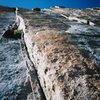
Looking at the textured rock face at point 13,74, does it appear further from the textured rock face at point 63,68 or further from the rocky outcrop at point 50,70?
the textured rock face at point 63,68

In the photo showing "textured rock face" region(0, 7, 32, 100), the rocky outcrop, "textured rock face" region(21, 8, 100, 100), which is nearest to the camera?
"textured rock face" region(21, 8, 100, 100)

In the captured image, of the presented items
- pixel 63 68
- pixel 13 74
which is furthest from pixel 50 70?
pixel 13 74

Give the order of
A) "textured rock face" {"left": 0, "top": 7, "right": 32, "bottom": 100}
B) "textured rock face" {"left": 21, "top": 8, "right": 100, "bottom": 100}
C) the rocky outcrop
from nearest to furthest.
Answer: "textured rock face" {"left": 21, "top": 8, "right": 100, "bottom": 100} → the rocky outcrop → "textured rock face" {"left": 0, "top": 7, "right": 32, "bottom": 100}

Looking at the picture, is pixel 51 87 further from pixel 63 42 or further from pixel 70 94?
pixel 63 42

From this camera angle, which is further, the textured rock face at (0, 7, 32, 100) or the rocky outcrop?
the textured rock face at (0, 7, 32, 100)

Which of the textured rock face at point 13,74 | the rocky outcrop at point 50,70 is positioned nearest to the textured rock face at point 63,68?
the rocky outcrop at point 50,70

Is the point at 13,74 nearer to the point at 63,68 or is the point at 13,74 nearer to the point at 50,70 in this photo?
the point at 50,70

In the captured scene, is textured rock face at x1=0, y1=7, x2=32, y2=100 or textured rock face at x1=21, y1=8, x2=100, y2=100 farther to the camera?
textured rock face at x1=0, y1=7, x2=32, y2=100

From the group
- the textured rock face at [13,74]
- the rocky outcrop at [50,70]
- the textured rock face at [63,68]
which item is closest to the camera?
the textured rock face at [63,68]

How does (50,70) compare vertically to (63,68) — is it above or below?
below

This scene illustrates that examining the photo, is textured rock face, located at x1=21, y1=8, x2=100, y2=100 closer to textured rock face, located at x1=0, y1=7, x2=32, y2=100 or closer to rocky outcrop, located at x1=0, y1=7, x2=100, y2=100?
rocky outcrop, located at x1=0, y1=7, x2=100, y2=100

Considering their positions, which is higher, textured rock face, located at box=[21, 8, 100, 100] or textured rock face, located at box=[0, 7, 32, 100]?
textured rock face, located at box=[21, 8, 100, 100]

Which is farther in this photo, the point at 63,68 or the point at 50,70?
the point at 50,70

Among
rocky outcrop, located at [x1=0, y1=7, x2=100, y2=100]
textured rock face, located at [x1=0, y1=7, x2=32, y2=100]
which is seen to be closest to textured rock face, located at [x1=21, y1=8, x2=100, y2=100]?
rocky outcrop, located at [x1=0, y1=7, x2=100, y2=100]
